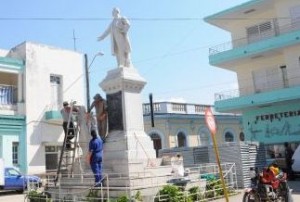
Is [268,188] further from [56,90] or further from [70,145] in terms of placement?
[56,90]

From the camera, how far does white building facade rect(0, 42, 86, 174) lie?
24766mm

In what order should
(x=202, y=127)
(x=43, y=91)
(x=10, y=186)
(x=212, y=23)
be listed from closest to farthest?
(x=10, y=186) → (x=43, y=91) → (x=212, y=23) → (x=202, y=127)

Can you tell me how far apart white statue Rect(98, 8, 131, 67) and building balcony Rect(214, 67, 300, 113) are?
13.2m

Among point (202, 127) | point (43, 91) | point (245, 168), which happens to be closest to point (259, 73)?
point (202, 127)

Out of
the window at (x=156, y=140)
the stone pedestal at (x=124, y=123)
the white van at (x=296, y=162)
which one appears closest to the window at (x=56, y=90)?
the window at (x=156, y=140)

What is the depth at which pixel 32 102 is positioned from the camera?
84.8ft

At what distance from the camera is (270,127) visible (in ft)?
88.5

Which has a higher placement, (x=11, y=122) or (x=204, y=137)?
(x=11, y=122)

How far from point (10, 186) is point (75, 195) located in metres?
10.6

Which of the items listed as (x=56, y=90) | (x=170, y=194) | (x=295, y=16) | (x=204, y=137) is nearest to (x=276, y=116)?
(x=295, y=16)

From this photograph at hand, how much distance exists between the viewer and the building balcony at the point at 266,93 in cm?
2453

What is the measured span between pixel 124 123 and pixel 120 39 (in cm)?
313

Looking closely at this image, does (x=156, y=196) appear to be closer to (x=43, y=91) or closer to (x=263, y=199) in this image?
(x=263, y=199)

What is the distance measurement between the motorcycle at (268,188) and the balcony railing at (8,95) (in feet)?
62.8
